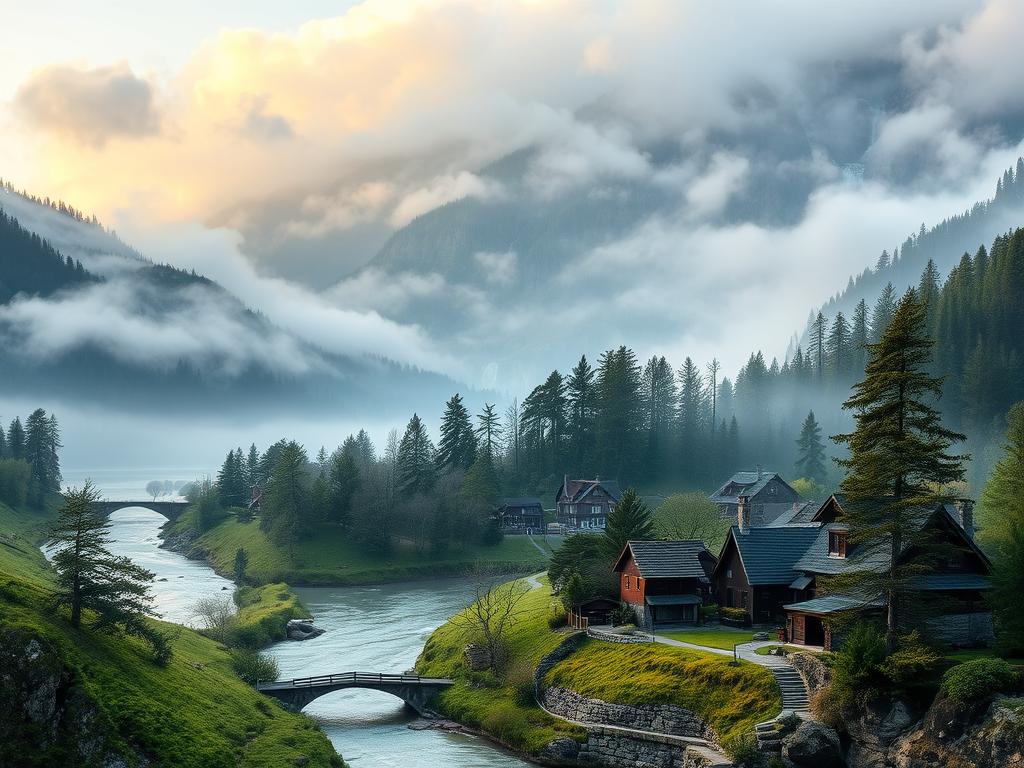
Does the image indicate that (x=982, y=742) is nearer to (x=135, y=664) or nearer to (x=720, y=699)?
(x=720, y=699)

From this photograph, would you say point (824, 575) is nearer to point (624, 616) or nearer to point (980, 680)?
point (624, 616)

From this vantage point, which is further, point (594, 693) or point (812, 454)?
point (812, 454)

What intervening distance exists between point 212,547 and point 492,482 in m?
56.7

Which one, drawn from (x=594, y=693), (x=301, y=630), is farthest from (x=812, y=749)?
(x=301, y=630)

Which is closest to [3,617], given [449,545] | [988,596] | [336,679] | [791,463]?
[336,679]

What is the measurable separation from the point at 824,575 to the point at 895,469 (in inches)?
615

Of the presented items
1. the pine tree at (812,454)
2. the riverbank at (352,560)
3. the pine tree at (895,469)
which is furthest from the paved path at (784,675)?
the pine tree at (812,454)

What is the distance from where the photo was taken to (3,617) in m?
45.8

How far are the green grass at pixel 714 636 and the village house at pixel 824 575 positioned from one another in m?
2.64

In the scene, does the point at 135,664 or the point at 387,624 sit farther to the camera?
the point at 387,624

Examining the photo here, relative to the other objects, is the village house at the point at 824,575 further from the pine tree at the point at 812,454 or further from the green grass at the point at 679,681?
the pine tree at the point at 812,454

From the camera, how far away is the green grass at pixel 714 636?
6644 centimetres

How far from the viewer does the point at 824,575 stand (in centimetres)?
6656

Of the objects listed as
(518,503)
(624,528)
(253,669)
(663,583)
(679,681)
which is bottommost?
(253,669)
